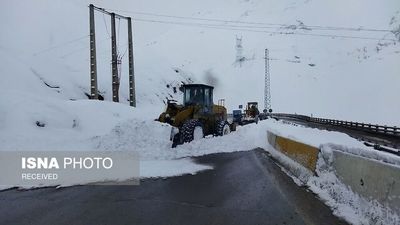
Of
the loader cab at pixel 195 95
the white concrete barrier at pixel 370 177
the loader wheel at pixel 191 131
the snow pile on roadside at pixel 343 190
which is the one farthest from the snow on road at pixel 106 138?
the loader cab at pixel 195 95

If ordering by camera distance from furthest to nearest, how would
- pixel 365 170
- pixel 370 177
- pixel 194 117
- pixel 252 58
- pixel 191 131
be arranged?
pixel 252 58
pixel 194 117
pixel 191 131
pixel 365 170
pixel 370 177

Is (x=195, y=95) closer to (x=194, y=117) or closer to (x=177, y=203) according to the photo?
(x=194, y=117)

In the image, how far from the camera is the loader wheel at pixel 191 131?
19.4 metres

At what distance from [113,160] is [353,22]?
480 ft

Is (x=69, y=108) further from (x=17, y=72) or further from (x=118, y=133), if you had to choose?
(x=17, y=72)

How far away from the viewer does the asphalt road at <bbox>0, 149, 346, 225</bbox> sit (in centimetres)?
765

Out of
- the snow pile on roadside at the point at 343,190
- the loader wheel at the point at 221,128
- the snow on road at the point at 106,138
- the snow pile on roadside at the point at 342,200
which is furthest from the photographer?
the loader wheel at the point at 221,128

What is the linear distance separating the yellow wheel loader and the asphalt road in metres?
7.19

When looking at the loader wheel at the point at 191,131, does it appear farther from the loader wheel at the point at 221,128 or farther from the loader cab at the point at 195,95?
the loader wheel at the point at 221,128

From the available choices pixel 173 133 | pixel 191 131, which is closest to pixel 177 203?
pixel 173 133

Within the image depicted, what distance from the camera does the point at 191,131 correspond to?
19.5 m

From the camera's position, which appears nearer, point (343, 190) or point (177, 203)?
point (343, 190)

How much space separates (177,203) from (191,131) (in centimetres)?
1062

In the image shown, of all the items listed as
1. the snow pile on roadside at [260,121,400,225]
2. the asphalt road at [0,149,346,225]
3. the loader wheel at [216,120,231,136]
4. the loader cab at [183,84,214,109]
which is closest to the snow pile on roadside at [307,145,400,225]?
the snow pile on roadside at [260,121,400,225]
